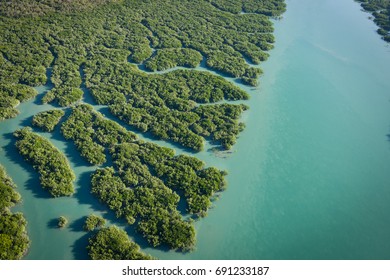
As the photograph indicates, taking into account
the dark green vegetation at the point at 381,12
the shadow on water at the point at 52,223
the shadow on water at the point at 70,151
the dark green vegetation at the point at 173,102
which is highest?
the dark green vegetation at the point at 381,12

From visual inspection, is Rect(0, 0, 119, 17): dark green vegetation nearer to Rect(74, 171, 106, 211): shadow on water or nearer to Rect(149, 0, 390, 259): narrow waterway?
Rect(149, 0, 390, 259): narrow waterway

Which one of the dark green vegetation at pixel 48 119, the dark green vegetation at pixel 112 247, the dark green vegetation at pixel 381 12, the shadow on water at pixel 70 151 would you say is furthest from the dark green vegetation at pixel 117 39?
the dark green vegetation at pixel 381 12

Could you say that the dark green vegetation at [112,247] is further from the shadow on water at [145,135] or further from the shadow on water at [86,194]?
the shadow on water at [145,135]

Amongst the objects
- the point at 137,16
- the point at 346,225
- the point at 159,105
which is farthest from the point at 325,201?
the point at 137,16

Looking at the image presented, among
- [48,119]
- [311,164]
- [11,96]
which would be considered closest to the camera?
[48,119]

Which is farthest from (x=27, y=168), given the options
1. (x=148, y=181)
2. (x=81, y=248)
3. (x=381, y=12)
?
(x=381, y=12)

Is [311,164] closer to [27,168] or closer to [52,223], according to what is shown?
[52,223]
